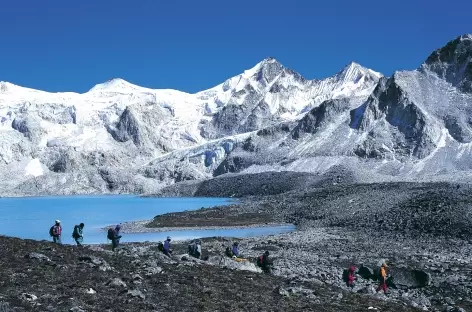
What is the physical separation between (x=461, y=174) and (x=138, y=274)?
413 ft

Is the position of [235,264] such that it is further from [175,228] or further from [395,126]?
[395,126]

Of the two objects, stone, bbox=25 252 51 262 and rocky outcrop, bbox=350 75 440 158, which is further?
rocky outcrop, bbox=350 75 440 158

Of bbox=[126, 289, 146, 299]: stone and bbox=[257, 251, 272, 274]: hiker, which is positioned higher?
bbox=[126, 289, 146, 299]: stone

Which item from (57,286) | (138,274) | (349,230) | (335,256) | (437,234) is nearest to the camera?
(57,286)

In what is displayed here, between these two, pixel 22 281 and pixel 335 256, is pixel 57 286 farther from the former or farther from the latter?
pixel 335 256

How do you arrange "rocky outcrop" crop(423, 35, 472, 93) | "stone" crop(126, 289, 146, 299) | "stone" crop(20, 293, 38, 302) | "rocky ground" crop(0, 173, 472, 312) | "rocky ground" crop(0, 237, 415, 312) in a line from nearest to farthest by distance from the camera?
1. "stone" crop(20, 293, 38, 302)
2. "rocky ground" crop(0, 237, 415, 312)
3. "rocky ground" crop(0, 173, 472, 312)
4. "stone" crop(126, 289, 146, 299)
5. "rocky outcrop" crop(423, 35, 472, 93)

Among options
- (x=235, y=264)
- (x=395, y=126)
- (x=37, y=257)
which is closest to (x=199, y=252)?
(x=235, y=264)

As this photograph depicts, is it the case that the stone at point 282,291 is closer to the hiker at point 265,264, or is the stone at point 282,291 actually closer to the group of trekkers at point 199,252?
the group of trekkers at point 199,252

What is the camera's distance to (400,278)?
32844mm

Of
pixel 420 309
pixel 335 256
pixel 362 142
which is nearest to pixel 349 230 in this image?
pixel 335 256

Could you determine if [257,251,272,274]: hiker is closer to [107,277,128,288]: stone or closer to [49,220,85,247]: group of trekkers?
[49,220,85,247]: group of trekkers

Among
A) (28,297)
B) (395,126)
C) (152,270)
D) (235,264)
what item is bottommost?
(235,264)

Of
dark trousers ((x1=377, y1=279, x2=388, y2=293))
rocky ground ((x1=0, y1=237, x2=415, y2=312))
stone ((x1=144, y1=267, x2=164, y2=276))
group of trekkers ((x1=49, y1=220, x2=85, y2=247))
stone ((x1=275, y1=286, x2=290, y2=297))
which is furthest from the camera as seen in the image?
group of trekkers ((x1=49, y1=220, x2=85, y2=247))

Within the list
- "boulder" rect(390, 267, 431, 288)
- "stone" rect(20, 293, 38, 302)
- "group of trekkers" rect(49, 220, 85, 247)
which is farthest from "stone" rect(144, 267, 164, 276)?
"boulder" rect(390, 267, 431, 288)
